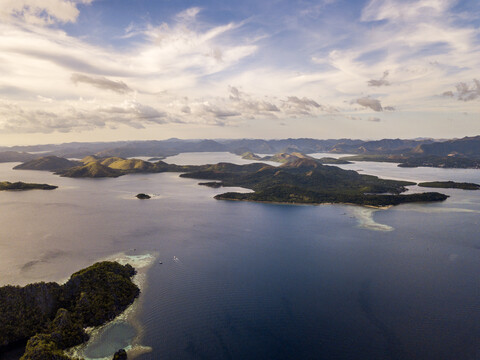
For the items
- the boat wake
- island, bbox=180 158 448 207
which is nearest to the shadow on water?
the boat wake

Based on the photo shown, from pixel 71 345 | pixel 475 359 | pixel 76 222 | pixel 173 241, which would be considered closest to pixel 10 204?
pixel 76 222

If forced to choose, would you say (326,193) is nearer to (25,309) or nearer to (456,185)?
(456,185)

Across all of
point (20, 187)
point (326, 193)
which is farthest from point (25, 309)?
point (20, 187)

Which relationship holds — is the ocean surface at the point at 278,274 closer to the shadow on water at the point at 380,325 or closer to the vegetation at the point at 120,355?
the shadow on water at the point at 380,325

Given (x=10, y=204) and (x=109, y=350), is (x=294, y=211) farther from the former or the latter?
(x=10, y=204)

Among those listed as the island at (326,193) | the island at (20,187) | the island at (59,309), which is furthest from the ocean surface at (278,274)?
the island at (20,187)

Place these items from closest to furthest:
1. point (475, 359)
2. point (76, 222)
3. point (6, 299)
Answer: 1. point (475, 359)
2. point (6, 299)
3. point (76, 222)

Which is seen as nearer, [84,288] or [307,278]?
[84,288]
